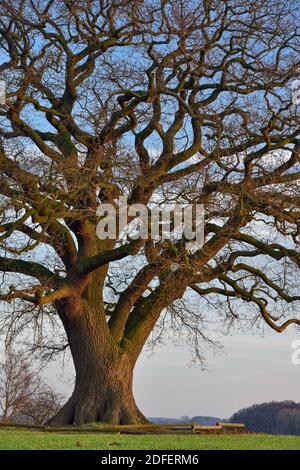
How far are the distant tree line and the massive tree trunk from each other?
835 centimetres

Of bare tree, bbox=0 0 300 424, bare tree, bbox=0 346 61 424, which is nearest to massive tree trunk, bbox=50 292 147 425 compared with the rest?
bare tree, bbox=0 0 300 424

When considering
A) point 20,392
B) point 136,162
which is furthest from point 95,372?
point 20,392

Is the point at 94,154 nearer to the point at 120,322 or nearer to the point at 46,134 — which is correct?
the point at 46,134

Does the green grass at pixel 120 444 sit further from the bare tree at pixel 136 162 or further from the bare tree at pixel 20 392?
the bare tree at pixel 20 392

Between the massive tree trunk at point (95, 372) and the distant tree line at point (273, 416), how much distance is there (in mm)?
8348

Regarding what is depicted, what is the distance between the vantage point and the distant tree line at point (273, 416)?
31328mm

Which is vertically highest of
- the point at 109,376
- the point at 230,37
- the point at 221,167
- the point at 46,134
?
the point at 230,37

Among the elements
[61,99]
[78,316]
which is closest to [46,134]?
[61,99]

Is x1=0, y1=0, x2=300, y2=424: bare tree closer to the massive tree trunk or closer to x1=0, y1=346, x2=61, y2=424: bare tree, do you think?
the massive tree trunk

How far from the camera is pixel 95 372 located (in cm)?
2361

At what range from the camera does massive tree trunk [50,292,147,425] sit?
23.2 metres

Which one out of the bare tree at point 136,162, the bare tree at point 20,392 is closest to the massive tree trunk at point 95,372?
the bare tree at point 136,162
